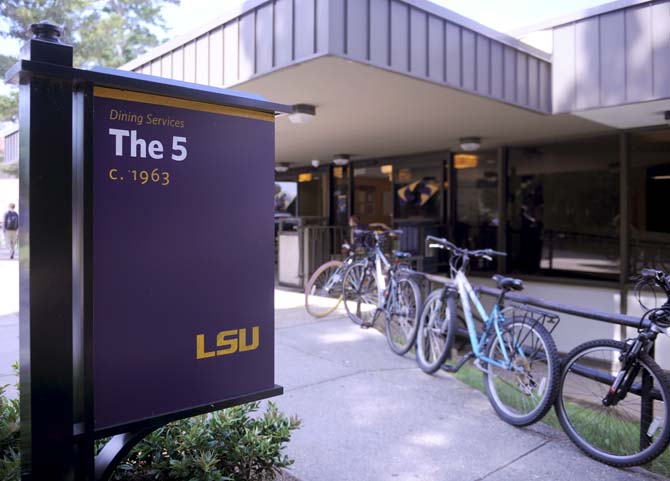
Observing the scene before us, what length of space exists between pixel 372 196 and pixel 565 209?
4.06 metres

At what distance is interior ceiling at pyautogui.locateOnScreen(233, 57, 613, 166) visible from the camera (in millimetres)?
4355

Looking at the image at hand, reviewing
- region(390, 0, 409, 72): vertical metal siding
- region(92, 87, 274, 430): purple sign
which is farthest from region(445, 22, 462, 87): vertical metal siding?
region(92, 87, 274, 430): purple sign

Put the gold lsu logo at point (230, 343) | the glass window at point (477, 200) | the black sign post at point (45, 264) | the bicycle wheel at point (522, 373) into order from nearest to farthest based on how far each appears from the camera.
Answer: the black sign post at point (45, 264)
the gold lsu logo at point (230, 343)
the bicycle wheel at point (522, 373)
the glass window at point (477, 200)

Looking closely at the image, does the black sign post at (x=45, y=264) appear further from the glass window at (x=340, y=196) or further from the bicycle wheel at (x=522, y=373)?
the glass window at (x=340, y=196)

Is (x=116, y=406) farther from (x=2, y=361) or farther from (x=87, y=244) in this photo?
(x=2, y=361)

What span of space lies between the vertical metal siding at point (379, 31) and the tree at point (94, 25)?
2715 millimetres

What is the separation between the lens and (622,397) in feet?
9.53

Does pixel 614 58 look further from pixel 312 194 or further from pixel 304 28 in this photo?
pixel 312 194

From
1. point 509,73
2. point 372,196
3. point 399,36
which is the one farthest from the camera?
point 372,196

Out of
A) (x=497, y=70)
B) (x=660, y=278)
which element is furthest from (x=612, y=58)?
(x=660, y=278)

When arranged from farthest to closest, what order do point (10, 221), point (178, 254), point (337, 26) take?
point (10, 221), point (337, 26), point (178, 254)

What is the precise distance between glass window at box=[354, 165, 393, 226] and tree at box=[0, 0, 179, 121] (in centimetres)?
545

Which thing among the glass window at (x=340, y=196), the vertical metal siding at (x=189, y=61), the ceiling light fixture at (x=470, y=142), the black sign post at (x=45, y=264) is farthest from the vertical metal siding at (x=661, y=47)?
the glass window at (x=340, y=196)

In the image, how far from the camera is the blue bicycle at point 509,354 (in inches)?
126
